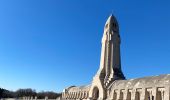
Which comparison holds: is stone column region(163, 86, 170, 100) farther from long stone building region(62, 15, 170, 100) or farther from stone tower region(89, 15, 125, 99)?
stone tower region(89, 15, 125, 99)

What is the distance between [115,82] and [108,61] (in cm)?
822

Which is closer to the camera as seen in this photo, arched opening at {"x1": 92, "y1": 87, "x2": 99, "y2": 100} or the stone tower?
the stone tower

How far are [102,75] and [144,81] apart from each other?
18.5 metres

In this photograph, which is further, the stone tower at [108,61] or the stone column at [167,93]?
the stone tower at [108,61]

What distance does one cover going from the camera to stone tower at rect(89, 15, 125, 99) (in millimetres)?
61678

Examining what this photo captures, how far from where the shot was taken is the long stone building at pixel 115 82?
42031 millimetres

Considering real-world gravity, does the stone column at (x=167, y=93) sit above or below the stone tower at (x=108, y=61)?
below

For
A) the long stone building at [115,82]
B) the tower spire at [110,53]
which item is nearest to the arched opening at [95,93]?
the long stone building at [115,82]

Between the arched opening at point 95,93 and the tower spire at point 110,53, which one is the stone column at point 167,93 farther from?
the arched opening at point 95,93

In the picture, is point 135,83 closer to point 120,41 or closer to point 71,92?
point 120,41

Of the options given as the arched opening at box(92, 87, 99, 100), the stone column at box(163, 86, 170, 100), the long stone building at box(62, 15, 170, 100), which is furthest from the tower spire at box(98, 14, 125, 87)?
the stone column at box(163, 86, 170, 100)

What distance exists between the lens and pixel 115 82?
58719 mm

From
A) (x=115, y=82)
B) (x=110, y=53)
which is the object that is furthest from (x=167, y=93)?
(x=110, y=53)

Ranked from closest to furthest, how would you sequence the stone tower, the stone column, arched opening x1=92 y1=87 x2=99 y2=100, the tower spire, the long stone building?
the stone column → the long stone building → the stone tower → the tower spire → arched opening x1=92 y1=87 x2=99 y2=100
